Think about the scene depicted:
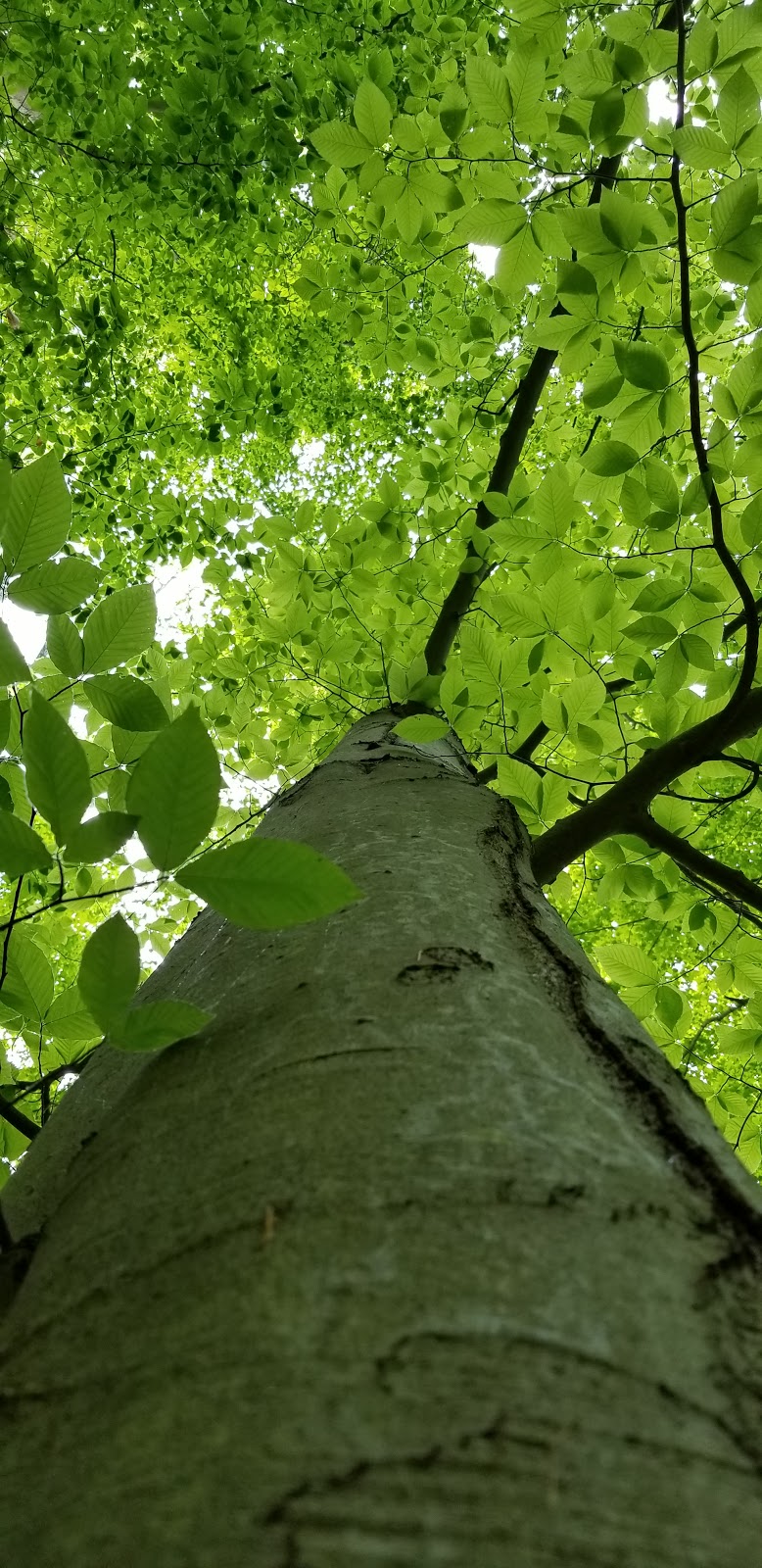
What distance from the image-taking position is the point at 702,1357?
1.26 feet

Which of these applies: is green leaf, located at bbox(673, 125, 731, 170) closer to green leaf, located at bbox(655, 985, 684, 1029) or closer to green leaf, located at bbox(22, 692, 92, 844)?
green leaf, located at bbox(22, 692, 92, 844)

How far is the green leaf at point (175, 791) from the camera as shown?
25.7 inches

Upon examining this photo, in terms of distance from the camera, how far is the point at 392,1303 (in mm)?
387

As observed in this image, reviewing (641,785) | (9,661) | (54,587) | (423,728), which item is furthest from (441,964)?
(641,785)

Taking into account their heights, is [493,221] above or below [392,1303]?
above

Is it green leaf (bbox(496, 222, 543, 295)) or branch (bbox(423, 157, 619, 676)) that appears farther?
branch (bbox(423, 157, 619, 676))

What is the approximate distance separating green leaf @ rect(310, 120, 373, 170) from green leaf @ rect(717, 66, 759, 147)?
0.77 meters

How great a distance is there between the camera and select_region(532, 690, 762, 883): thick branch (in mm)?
1601

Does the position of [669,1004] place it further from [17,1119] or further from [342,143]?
[342,143]

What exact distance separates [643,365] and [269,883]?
1177 mm

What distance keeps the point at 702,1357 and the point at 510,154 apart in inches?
87.7

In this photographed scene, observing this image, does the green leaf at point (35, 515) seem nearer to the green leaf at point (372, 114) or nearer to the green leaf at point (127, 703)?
the green leaf at point (127, 703)

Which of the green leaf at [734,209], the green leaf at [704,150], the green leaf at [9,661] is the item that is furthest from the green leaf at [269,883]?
the green leaf at [704,150]

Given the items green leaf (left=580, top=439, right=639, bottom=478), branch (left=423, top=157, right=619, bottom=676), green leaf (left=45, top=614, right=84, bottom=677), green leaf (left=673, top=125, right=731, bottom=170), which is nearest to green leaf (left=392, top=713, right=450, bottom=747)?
green leaf (left=580, top=439, right=639, bottom=478)
